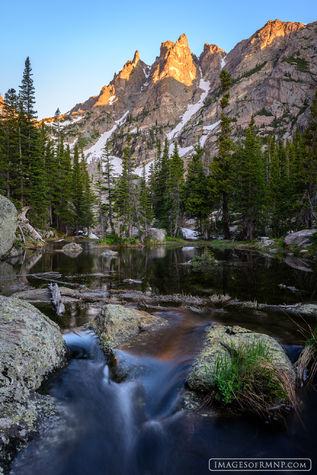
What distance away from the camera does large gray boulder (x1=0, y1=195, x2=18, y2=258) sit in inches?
763

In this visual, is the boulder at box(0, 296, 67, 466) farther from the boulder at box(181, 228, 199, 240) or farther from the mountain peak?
the mountain peak

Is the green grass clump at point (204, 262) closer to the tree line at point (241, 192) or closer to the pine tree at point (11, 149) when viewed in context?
the tree line at point (241, 192)

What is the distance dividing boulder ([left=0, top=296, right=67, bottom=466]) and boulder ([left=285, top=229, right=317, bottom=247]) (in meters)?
27.0

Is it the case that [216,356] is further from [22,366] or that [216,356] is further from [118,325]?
[22,366]

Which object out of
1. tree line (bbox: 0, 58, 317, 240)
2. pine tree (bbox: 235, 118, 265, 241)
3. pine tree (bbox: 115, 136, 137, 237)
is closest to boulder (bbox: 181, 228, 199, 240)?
tree line (bbox: 0, 58, 317, 240)

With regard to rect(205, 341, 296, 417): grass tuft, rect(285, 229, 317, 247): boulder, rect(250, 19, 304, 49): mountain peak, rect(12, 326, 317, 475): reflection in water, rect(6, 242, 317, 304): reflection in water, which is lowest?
rect(12, 326, 317, 475): reflection in water

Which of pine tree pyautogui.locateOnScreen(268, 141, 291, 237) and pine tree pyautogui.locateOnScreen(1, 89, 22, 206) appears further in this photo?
pine tree pyautogui.locateOnScreen(268, 141, 291, 237)

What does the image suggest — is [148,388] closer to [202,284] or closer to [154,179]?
[202,284]

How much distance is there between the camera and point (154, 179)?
2581 inches

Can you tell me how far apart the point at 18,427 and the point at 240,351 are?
11.8ft

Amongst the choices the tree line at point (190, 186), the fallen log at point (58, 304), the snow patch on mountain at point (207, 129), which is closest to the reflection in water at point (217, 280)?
the fallen log at point (58, 304)

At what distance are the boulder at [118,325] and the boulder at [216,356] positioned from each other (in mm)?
2071

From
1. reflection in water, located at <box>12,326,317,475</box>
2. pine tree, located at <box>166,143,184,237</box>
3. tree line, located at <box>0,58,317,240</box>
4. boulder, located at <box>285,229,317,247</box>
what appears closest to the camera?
reflection in water, located at <box>12,326,317,475</box>

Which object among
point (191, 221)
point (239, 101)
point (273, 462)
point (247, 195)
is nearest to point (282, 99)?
point (239, 101)
